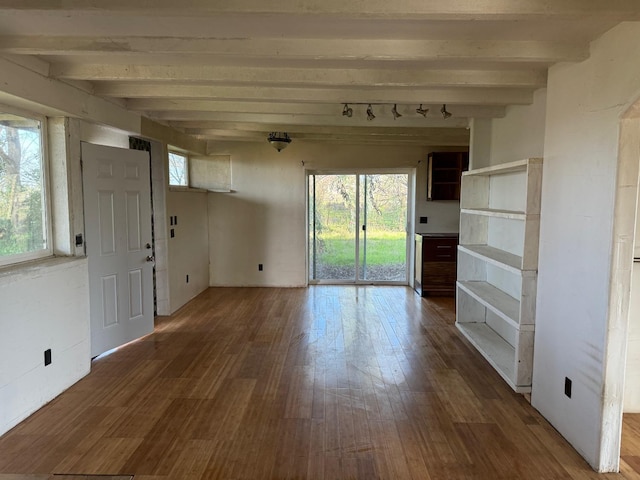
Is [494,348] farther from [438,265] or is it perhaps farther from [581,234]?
[438,265]

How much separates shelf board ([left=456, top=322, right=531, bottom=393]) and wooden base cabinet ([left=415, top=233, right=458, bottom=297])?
158 centimetres

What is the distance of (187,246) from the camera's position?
5.60 m

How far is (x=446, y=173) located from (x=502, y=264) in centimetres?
328

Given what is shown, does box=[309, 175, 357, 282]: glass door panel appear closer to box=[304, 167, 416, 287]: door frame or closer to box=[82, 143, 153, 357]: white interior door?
box=[304, 167, 416, 287]: door frame

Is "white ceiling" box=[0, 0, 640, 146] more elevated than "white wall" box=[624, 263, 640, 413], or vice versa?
"white ceiling" box=[0, 0, 640, 146]

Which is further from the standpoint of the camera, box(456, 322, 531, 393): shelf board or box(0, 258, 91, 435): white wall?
box(456, 322, 531, 393): shelf board

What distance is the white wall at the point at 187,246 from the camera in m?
5.09

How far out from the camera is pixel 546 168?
266 cm

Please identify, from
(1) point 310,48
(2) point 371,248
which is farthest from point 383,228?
(1) point 310,48

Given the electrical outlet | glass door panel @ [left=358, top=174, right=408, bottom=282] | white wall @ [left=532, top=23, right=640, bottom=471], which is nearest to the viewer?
white wall @ [left=532, top=23, right=640, bottom=471]

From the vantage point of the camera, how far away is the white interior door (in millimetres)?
3465

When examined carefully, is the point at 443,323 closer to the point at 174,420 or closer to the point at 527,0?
the point at 174,420

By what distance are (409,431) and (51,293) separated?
2.65m

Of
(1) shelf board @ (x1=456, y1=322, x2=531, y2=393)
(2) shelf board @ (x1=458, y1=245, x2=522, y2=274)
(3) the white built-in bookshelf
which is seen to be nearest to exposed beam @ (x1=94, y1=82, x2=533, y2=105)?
(3) the white built-in bookshelf
